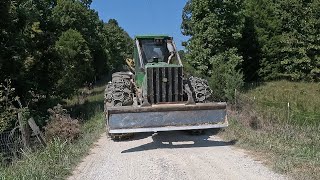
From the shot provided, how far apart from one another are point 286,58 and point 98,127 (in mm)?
31679

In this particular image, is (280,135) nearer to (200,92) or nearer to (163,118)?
(200,92)

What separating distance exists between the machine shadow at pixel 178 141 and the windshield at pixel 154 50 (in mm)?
2365

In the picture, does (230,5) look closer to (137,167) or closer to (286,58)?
(286,58)

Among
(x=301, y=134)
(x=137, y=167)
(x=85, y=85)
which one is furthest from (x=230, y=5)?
(x=137, y=167)

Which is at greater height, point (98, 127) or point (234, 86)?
point (234, 86)

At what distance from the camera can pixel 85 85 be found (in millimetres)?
44469

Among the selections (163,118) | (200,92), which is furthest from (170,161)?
(200,92)

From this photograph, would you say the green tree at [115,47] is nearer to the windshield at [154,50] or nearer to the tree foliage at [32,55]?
the tree foliage at [32,55]

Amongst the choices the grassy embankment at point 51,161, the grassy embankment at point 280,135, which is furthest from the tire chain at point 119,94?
the grassy embankment at point 280,135

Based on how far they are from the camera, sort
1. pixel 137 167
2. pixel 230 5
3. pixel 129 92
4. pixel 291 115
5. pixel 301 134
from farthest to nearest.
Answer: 1. pixel 230 5
2. pixel 291 115
3. pixel 129 92
4. pixel 301 134
5. pixel 137 167

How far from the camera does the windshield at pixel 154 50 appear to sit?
1306cm

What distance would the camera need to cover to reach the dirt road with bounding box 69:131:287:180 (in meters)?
8.56

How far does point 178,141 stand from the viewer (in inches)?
479

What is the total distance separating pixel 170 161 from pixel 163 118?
4.85ft
